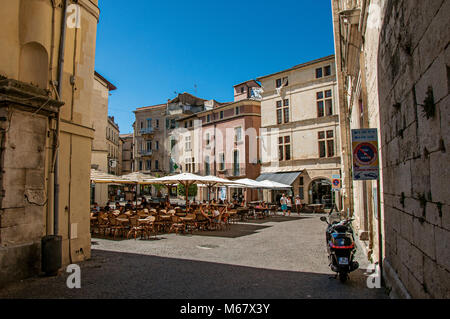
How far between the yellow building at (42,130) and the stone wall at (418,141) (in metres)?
6.48

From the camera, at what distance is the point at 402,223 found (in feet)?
13.8

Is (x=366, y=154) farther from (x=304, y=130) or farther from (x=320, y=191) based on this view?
(x=304, y=130)

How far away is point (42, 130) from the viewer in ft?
21.6

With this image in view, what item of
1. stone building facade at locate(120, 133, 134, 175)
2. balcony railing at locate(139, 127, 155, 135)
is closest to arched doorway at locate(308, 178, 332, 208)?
balcony railing at locate(139, 127, 155, 135)

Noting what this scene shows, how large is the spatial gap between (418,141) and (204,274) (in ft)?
15.5

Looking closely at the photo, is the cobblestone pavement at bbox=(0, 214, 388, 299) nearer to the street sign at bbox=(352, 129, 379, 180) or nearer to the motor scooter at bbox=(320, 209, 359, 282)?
the motor scooter at bbox=(320, 209, 359, 282)

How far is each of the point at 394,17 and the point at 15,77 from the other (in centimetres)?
685

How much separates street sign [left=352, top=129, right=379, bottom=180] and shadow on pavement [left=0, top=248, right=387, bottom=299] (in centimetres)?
202

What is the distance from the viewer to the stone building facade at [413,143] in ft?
8.71

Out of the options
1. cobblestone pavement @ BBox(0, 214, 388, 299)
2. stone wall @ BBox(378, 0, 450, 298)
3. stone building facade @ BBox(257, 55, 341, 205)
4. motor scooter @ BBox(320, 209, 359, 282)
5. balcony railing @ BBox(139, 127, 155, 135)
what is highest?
balcony railing @ BBox(139, 127, 155, 135)

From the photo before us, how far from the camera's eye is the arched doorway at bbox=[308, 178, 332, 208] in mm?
26639

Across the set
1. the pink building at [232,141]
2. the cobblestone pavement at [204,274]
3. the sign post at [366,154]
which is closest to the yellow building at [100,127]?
the pink building at [232,141]

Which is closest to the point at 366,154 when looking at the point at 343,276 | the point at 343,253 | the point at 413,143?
the point at 343,253
